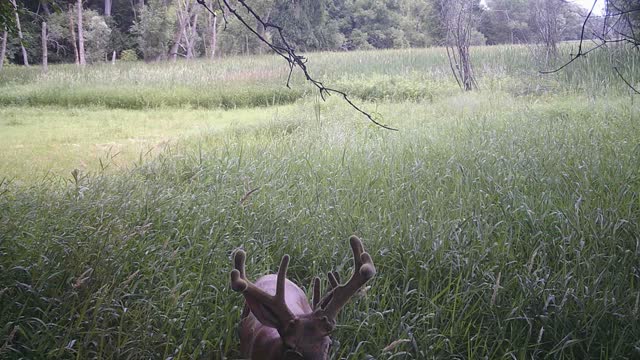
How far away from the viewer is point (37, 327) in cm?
208

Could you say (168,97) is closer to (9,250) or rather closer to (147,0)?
(147,0)

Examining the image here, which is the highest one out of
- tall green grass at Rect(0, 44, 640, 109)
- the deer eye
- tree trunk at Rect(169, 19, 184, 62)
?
A: tree trunk at Rect(169, 19, 184, 62)

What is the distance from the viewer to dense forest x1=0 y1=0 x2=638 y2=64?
5.78m

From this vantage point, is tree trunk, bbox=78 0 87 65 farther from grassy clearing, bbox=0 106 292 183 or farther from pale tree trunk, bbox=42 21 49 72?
grassy clearing, bbox=0 106 292 183

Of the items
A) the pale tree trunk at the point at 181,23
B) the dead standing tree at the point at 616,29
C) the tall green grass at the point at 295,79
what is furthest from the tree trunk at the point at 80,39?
the dead standing tree at the point at 616,29

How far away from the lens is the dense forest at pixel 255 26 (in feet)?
19.0

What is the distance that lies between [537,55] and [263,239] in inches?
381

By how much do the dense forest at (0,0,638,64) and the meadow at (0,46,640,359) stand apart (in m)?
0.44

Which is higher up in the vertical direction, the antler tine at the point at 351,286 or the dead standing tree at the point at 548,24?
the dead standing tree at the point at 548,24

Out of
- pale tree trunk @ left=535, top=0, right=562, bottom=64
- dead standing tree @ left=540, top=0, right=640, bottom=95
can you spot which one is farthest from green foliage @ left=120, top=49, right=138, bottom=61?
pale tree trunk @ left=535, top=0, right=562, bottom=64

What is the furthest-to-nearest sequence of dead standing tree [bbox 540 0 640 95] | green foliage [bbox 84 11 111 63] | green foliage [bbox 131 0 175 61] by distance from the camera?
green foliage [bbox 131 0 175 61], green foliage [bbox 84 11 111 63], dead standing tree [bbox 540 0 640 95]

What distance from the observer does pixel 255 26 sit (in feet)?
27.7

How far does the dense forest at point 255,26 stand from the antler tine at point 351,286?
9.12ft

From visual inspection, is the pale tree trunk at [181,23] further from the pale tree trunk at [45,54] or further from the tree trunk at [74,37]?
the pale tree trunk at [45,54]
